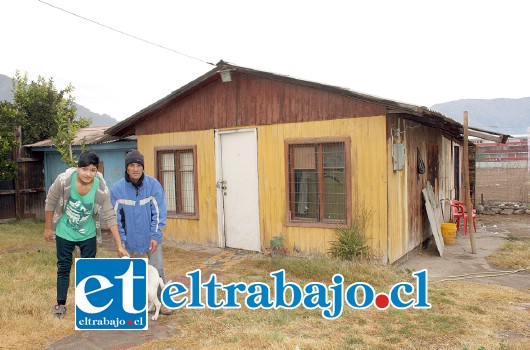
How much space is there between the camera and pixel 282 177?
816cm

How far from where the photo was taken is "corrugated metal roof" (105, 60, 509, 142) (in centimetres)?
669

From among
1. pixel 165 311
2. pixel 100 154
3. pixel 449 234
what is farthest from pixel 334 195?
pixel 100 154

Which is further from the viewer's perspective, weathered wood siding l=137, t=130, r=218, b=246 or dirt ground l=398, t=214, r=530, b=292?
weathered wood siding l=137, t=130, r=218, b=246

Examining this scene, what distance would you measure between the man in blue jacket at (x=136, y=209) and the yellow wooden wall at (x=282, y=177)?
3686mm

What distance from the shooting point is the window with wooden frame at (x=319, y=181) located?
24.8 feet

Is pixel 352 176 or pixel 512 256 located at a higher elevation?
pixel 352 176

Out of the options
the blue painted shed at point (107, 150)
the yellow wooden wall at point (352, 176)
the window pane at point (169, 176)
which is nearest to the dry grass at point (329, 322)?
the yellow wooden wall at point (352, 176)

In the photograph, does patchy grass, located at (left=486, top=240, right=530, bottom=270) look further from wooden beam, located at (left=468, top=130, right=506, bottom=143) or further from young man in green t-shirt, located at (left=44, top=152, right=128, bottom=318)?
young man in green t-shirt, located at (left=44, top=152, right=128, bottom=318)

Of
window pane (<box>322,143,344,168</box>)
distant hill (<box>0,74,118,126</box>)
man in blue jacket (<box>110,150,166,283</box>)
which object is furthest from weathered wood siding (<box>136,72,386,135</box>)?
distant hill (<box>0,74,118,126</box>)

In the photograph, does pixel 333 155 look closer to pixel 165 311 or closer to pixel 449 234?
pixel 449 234

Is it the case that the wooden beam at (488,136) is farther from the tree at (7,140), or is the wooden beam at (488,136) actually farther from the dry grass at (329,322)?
the tree at (7,140)

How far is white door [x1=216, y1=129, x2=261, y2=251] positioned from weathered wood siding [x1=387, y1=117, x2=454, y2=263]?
106 inches

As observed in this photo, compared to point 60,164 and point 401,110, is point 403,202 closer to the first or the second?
point 401,110

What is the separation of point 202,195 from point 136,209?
182 inches
